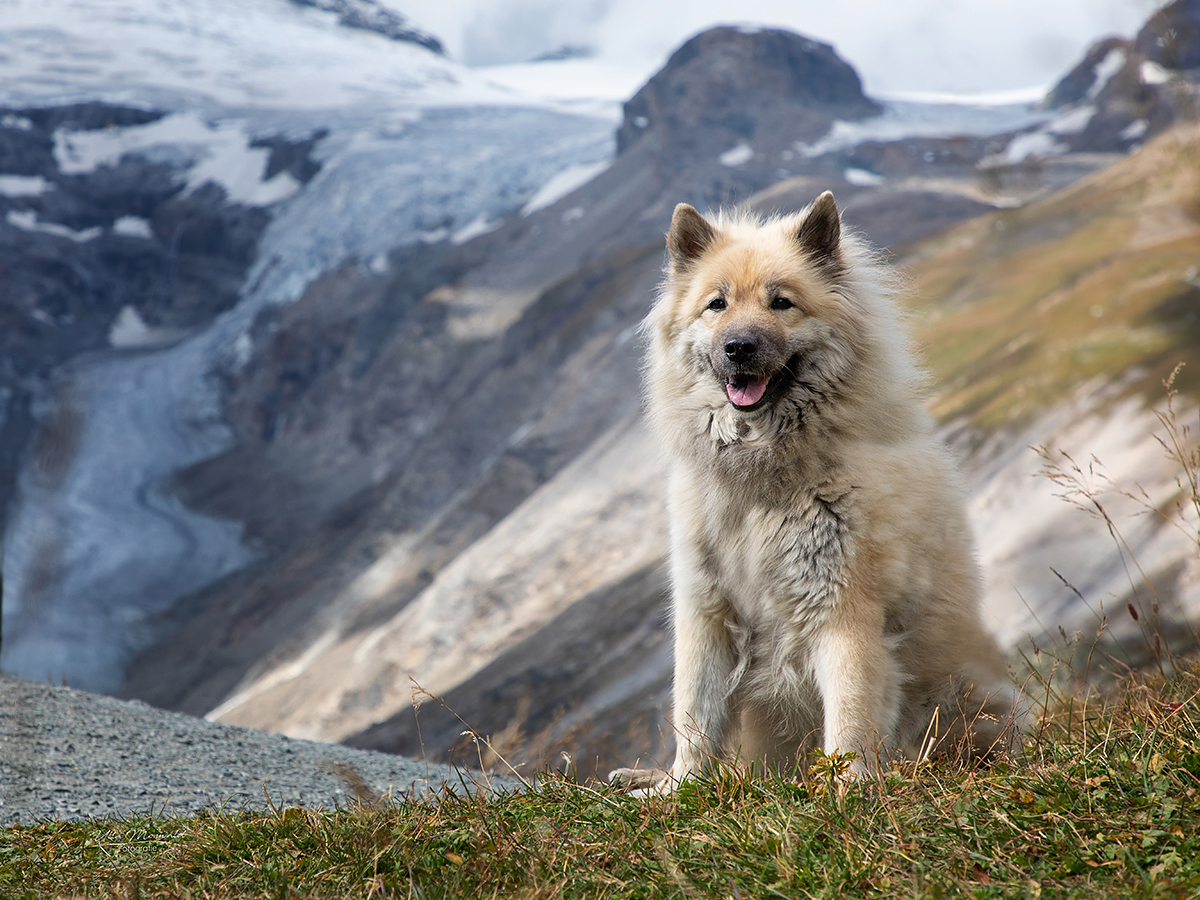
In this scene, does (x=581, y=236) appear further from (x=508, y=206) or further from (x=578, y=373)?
(x=578, y=373)

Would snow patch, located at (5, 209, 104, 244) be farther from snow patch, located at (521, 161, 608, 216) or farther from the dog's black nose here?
the dog's black nose

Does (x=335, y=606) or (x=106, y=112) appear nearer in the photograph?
(x=335, y=606)

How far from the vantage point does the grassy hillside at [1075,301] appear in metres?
16.5

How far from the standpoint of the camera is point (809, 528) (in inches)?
130

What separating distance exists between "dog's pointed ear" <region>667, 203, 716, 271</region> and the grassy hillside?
9716 mm

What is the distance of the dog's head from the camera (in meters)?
3.49

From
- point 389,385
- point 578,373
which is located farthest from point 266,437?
point 578,373

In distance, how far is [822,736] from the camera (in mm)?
3480

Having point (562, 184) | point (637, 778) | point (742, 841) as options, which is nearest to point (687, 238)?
point (637, 778)

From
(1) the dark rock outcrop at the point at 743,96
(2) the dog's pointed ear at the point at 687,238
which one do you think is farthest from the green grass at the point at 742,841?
(1) the dark rock outcrop at the point at 743,96

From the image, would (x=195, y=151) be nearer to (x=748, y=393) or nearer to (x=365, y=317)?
(x=365, y=317)

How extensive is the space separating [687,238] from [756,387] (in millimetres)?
926

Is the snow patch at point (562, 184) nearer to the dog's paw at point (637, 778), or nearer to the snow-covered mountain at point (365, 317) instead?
the snow-covered mountain at point (365, 317)

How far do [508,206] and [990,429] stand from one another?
5039cm
